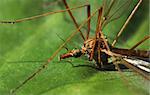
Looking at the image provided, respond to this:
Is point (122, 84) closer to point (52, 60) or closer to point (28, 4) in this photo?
point (52, 60)

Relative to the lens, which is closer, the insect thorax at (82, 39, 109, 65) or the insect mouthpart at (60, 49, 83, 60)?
the insect mouthpart at (60, 49, 83, 60)

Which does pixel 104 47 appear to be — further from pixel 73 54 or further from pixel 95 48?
pixel 73 54

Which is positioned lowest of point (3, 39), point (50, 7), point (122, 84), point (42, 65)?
point (122, 84)

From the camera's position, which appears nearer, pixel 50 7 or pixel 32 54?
pixel 32 54

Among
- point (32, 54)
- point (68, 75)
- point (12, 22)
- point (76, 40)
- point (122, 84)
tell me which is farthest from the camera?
point (76, 40)

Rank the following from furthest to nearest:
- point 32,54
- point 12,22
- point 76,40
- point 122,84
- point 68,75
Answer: point 76,40 < point 12,22 < point 32,54 < point 68,75 < point 122,84

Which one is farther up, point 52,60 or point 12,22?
point 12,22

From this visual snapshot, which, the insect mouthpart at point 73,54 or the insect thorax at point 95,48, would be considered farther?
the insect thorax at point 95,48

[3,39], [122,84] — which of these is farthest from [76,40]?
[122,84]

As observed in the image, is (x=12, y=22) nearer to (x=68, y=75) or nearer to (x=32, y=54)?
(x=32, y=54)

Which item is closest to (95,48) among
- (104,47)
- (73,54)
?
(104,47)
